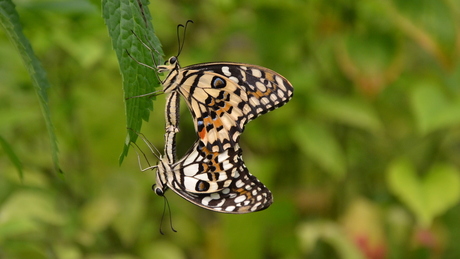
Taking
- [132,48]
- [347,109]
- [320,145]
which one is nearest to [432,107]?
[347,109]

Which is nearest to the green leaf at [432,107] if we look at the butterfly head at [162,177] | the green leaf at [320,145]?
the green leaf at [320,145]

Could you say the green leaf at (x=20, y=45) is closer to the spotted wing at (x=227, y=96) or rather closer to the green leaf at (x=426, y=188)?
the spotted wing at (x=227, y=96)

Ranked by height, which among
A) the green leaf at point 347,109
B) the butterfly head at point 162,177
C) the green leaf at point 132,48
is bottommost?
the butterfly head at point 162,177

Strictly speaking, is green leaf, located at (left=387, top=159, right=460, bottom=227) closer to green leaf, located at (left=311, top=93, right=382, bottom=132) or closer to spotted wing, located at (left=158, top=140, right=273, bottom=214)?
green leaf, located at (left=311, top=93, right=382, bottom=132)

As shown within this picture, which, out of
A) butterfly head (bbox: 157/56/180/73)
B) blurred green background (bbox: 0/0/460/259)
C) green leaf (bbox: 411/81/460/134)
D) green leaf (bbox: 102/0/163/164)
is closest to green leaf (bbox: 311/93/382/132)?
blurred green background (bbox: 0/0/460/259)

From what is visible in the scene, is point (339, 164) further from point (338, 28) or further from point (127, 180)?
point (127, 180)

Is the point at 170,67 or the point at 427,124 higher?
the point at 427,124

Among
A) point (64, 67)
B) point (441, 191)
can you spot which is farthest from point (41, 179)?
point (441, 191)
